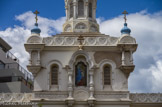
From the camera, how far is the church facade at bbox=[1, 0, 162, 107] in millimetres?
40781

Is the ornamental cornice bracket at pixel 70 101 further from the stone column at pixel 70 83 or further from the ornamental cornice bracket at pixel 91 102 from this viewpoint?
the ornamental cornice bracket at pixel 91 102

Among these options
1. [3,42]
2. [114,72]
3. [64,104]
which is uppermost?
[3,42]

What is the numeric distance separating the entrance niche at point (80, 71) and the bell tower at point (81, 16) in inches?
187

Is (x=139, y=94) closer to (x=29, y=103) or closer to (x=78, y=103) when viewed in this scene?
(x=78, y=103)

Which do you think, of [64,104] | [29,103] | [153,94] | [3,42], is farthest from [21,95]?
[3,42]

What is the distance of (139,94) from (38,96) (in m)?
9.29

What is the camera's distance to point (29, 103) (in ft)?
135

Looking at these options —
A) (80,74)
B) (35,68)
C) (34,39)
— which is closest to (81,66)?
(80,74)

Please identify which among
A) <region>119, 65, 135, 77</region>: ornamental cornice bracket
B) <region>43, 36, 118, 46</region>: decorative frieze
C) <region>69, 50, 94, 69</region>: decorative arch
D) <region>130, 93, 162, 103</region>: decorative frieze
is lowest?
<region>130, 93, 162, 103</region>: decorative frieze

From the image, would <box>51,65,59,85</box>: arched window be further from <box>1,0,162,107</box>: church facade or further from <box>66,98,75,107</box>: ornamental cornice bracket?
<box>66,98,75,107</box>: ornamental cornice bracket

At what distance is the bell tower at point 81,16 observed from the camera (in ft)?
151

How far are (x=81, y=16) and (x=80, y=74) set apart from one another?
762 centimetres

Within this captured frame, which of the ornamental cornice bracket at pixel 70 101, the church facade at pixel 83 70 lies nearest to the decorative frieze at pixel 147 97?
the church facade at pixel 83 70

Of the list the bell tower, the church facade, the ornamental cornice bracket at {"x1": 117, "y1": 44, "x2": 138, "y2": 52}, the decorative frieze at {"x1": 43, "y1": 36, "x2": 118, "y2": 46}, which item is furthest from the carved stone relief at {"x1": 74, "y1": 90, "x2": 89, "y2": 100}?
the bell tower
